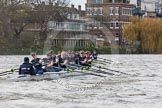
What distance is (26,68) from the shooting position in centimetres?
→ 2327

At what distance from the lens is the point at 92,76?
1147 inches

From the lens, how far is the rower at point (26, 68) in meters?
23.2

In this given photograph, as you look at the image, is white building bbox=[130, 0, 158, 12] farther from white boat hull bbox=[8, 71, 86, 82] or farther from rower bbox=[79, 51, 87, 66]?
white boat hull bbox=[8, 71, 86, 82]

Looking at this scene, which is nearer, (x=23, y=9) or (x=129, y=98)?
(x=129, y=98)

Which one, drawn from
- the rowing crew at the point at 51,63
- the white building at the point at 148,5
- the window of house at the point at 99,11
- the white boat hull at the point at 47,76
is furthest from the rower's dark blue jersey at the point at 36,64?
the white building at the point at 148,5

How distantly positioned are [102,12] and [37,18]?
91.2ft

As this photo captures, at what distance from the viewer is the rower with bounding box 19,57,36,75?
914 inches

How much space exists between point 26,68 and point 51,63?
2.86 m

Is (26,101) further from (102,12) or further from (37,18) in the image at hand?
(102,12)

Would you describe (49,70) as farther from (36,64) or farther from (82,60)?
(82,60)

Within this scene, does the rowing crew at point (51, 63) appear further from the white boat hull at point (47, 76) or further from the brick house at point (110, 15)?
the brick house at point (110, 15)

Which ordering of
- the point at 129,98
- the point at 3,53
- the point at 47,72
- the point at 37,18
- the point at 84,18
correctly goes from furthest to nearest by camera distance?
the point at 84,18 < the point at 37,18 < the point at 3,53 < the point at 47,72 < the point at 129,98

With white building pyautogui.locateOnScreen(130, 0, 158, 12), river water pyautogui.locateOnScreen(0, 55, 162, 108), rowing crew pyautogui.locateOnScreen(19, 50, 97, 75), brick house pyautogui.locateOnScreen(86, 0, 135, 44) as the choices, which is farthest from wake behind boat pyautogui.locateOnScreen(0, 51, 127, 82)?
white building pyautogui.locateOnScreen(130, 0, 158, 12)

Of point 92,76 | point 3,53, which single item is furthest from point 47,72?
point 3,53
